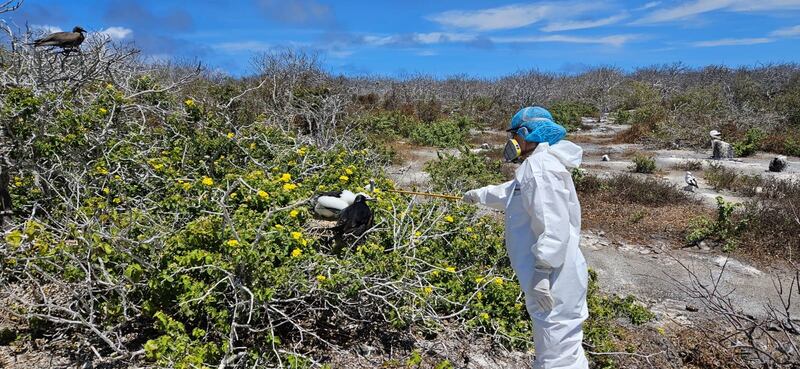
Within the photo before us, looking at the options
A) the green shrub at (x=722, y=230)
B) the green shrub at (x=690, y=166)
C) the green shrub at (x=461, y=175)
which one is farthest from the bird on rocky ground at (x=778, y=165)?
the green shrub at (x=461, y=175)

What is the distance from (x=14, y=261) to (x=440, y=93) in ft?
83.4

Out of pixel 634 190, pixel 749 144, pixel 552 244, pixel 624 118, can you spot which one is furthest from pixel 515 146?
pixel 624 118

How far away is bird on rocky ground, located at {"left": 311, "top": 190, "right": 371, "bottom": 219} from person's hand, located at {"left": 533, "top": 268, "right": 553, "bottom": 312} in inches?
50.5

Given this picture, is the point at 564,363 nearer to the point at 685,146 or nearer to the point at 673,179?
the point at 673,179

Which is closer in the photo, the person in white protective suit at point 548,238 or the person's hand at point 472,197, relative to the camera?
the person in white protective suit at point 548,238

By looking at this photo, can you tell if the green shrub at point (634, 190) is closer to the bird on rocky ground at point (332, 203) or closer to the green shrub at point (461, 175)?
the green shrub at point (461, 175)

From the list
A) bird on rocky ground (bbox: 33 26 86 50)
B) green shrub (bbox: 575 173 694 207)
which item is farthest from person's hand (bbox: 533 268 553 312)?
green shrub (bbox: 575 173 694 207)

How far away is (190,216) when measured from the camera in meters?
3.32

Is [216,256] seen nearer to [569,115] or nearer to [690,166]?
[690,166]

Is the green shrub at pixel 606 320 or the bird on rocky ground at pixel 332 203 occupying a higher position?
the bird on rocky ground at pixel 332 203

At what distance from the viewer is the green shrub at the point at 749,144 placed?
10992 millimetres

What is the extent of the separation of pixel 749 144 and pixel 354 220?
1081cm

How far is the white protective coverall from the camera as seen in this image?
2441 millimetres

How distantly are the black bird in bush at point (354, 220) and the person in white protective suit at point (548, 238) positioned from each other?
101cm
